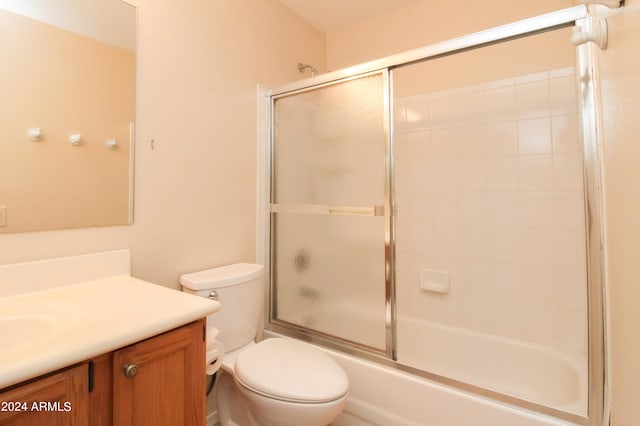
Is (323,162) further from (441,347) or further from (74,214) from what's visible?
(441,347)

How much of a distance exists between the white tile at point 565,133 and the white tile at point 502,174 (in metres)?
0.20

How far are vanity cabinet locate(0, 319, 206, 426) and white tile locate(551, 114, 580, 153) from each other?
1.93 m

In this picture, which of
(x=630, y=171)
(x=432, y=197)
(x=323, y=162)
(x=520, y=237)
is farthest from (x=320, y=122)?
(x=630, y=171)

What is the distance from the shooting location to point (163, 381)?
31.0 inches

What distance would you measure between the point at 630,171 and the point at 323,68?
2350 mm

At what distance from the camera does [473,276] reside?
6.23 ft

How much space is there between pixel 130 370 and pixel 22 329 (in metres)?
0.37

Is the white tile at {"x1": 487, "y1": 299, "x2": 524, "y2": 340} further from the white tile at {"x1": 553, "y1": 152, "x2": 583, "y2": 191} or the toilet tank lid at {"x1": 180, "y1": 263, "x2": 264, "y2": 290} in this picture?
the toilet tank lid at {"x1": 180, "y1": 263, "x2": 264, "y2": 290}

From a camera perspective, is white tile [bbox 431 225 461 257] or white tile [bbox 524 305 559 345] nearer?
white tile [bbox 524 305 559 345]

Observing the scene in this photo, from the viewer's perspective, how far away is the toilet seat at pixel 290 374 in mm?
1119

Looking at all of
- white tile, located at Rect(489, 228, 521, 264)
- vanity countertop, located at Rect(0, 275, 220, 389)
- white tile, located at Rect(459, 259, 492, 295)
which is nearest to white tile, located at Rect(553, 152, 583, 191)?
white tile, located at Rect(489, 228, 521, 264)

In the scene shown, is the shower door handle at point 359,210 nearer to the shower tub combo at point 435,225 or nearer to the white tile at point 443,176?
the shower tub combo at point 435,225

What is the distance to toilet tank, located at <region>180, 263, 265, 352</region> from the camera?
Answer: 1376 millimetres

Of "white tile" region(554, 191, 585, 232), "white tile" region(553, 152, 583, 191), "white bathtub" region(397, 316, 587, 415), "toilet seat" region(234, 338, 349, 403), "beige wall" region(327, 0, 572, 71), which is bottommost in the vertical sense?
"white bathtub" region(397, 316, 587, 415)
